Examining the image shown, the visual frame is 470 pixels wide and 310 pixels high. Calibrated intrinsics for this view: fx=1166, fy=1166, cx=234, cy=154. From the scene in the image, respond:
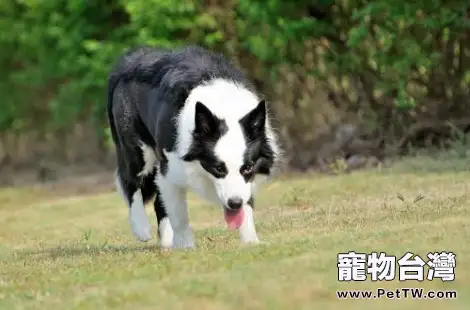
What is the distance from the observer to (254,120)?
31.6 ft

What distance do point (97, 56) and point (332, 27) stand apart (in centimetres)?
465

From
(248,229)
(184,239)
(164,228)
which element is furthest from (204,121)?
(164,228)

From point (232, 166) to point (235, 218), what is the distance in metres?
0.50

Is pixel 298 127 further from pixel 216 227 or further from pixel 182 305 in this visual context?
pixel 182 305

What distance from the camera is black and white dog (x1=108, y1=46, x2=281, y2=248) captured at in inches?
376

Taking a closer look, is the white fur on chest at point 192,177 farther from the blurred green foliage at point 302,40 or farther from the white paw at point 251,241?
the blurred green foliage at point 302,40

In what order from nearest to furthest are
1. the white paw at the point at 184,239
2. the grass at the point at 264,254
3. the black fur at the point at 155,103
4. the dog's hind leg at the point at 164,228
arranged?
the grass at the point at 264,254 → the black fur at the point at 155,103 → the white paw at the point at 184,239 → the dog's hind leg at the point at 164,228

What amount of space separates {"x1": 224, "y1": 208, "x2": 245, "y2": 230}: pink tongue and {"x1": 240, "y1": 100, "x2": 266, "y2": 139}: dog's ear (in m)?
0.65

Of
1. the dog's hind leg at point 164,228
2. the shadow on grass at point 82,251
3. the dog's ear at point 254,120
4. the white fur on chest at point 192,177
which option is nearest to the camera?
the dog's ear at point 254,120

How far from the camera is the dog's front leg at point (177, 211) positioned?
A: 33.9 feet

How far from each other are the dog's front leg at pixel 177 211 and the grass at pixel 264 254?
0.19 m

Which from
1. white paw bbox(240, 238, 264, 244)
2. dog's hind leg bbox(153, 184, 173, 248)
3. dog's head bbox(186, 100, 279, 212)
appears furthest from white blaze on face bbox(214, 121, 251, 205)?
dog's hind leg bbox(153, 184, 173, 248)

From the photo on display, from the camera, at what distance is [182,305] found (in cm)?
733

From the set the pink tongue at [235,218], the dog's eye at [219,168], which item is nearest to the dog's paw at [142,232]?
the pink tongue at [235,218]
